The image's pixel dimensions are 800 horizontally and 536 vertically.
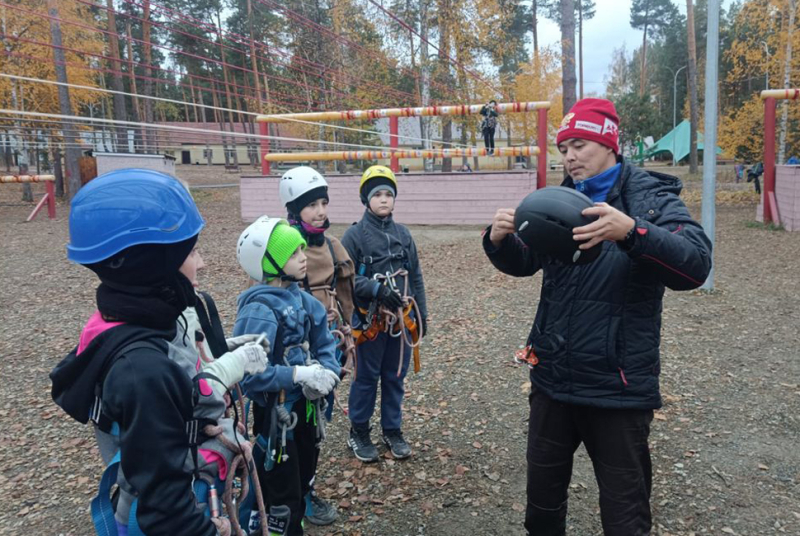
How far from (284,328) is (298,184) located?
114 centimetres

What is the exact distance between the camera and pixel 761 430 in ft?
13.1

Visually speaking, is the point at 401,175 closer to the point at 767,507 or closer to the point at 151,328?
the point at 767,507

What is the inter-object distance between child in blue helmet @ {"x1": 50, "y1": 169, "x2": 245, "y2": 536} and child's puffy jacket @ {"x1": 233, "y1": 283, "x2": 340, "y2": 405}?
84cm

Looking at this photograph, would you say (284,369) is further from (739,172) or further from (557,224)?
(739,172)

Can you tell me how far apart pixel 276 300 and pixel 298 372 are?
0.37 metres

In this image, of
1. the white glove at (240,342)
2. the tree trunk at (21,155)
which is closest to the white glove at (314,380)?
the white glove at (240,342)

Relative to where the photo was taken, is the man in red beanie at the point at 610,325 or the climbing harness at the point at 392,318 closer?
the man in red beanie at the point at 610,325

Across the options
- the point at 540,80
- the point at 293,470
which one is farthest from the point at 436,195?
the point at 540,80

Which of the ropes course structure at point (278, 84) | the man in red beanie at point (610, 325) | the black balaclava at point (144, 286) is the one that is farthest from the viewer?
the ropes course structure at point (278, 84)

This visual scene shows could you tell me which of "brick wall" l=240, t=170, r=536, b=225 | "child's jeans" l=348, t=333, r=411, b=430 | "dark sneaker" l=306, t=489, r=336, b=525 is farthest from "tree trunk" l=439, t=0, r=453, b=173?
"dark sneaker" l=306, t=489, r=336, b=525

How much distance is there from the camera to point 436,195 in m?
13.4

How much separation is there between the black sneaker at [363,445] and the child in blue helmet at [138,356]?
2.13m

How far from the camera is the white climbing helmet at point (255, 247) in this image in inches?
107

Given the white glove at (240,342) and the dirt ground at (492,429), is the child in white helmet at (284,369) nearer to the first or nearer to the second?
the white glove at (240,342)
